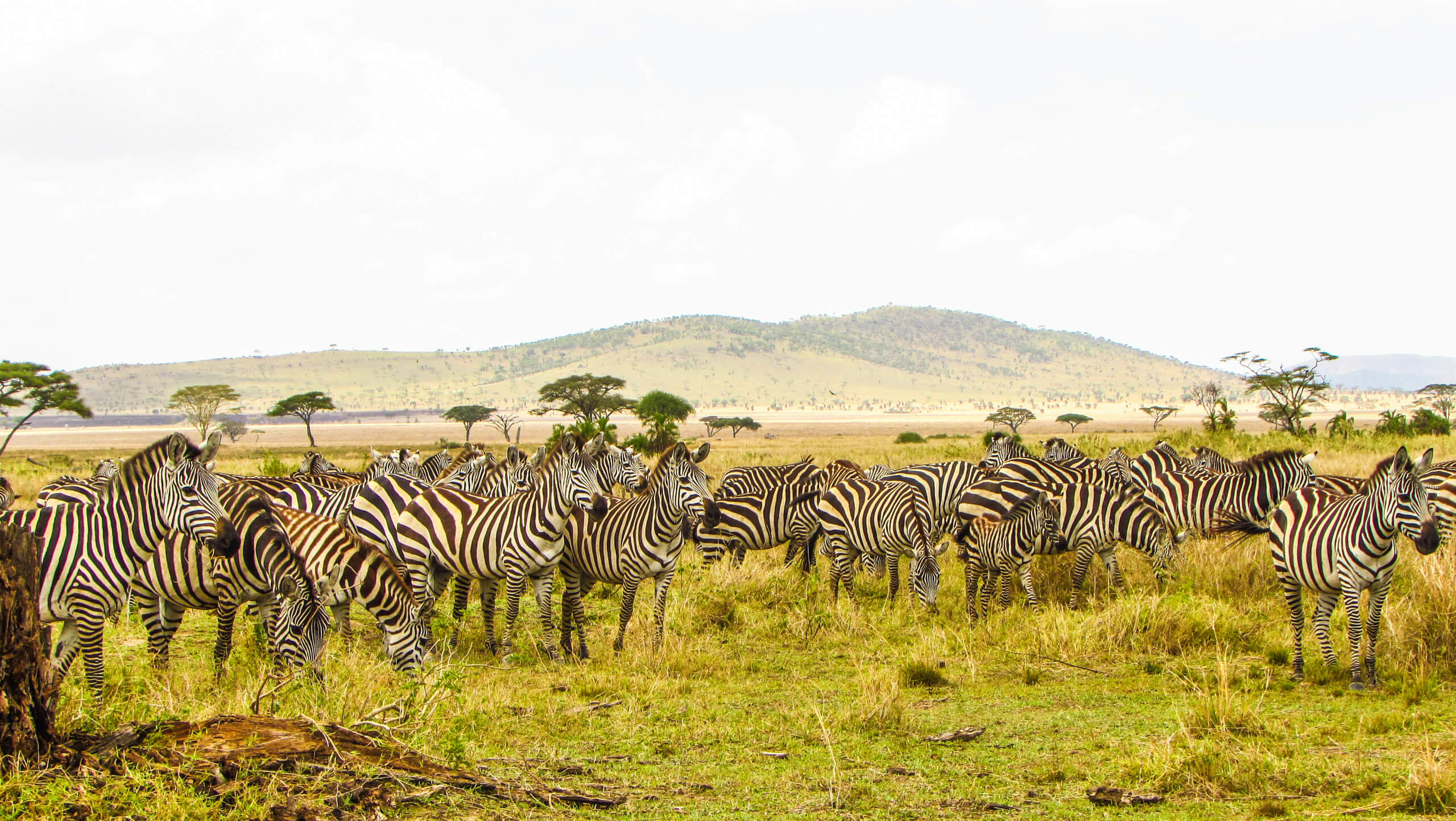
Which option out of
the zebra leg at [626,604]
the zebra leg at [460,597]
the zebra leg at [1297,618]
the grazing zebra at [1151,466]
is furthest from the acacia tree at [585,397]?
the zebra leg at [1297,618]

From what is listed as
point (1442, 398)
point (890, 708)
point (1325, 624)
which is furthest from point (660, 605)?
point (1442, 398)

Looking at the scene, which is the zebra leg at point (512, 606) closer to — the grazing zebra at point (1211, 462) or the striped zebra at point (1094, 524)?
the striped zebra at point (1094, 524)

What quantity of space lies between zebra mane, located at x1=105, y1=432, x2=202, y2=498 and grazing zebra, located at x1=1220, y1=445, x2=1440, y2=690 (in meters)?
8.46

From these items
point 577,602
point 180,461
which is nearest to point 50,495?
point 180,461

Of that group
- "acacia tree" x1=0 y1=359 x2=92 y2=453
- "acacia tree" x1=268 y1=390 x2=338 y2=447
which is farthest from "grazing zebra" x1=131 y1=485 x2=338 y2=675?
"acacia tree" x1=268 y1=390 x2=338 y2=447

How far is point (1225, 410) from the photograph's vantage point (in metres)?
33.4

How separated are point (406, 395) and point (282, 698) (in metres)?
173

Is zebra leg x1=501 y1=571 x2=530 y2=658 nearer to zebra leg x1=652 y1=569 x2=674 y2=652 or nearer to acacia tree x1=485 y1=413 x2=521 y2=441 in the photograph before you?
zebra leg x1=652 y1=569 x2=674 y2=652

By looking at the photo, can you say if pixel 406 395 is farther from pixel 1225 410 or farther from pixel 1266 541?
pixel 1266 541

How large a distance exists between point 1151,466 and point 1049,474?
2.15 m

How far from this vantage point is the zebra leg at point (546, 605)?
9.27m

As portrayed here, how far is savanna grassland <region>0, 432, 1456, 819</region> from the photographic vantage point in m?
5.31

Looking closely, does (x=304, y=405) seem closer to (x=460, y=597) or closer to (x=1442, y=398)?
(x=460, y=597)

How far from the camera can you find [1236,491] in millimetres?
12500
